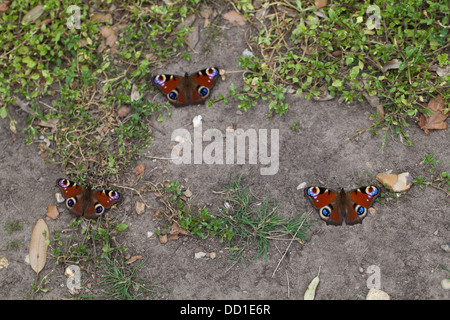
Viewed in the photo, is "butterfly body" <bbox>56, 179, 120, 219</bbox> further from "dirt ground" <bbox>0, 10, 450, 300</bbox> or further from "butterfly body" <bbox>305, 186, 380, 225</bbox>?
"butterfly body" <bbox>305, 186, 380, 225</bbox>

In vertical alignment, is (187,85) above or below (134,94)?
above

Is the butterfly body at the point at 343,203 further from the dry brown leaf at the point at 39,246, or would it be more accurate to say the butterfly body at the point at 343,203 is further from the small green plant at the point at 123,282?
the dry brown leaf at the point at 39,246

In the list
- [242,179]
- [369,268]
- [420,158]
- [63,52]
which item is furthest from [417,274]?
[63,52]

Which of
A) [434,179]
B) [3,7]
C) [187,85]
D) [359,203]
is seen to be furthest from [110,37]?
[434,179]

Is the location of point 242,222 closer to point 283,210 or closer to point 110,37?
point 283,210

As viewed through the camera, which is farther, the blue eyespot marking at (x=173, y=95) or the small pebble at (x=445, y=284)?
the blue eyespot marking at (x=173, y=95)

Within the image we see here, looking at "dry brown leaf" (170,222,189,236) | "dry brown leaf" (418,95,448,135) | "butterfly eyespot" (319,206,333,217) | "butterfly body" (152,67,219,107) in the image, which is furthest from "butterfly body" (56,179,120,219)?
"dry brown leaf" (418,95,448,135)

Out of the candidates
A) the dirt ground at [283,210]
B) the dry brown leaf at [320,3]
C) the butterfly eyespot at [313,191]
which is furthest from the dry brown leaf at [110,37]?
the butterfly eyespot at [313,191]
